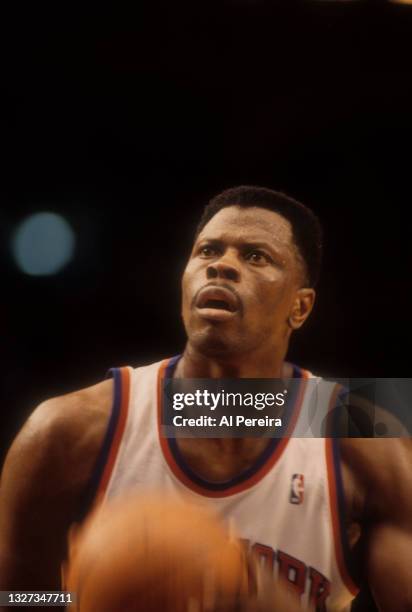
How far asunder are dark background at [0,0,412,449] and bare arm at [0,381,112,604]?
0.13 m

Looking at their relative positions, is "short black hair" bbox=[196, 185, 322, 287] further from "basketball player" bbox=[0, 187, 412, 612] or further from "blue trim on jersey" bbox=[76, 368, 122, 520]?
"blue trim on jersey" bbox=[76, 368, 122, 520]

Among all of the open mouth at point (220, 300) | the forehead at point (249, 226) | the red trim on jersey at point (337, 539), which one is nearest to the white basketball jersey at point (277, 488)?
the red trim on jersey at point (337, 539)

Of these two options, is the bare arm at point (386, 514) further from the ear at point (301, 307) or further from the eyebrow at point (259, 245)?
the eyebrow at point (259, 245)

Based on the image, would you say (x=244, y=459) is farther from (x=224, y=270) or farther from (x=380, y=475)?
(x=224, y=270)

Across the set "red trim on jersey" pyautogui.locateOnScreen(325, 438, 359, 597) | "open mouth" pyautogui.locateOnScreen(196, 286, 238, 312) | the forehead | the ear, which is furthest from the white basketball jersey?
the forehead

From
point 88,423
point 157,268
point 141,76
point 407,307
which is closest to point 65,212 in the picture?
point 157,268

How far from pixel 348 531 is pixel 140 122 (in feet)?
3.62

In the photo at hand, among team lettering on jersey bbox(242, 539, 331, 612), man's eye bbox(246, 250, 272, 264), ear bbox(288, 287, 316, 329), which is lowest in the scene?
team lettering on jersey bbox(242, 539, 331, 612)

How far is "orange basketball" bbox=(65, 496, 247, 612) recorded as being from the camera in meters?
1.46

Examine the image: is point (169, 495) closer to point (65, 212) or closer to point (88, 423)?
point (88, 423)

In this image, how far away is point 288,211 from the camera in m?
1.59

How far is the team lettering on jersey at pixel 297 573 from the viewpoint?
4.86 ft

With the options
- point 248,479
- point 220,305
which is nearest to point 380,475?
point 248,479

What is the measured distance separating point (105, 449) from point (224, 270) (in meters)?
0.51
